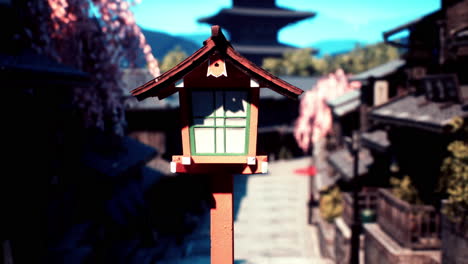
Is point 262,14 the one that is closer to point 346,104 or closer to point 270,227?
point 346,104

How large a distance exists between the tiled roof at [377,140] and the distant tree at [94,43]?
30.7 feet

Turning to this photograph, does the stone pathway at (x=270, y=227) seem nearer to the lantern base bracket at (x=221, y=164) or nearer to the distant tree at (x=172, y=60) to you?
the lantern base bracket at (x=221, y=164)

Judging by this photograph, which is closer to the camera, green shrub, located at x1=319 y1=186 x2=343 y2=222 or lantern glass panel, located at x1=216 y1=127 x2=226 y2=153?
lantern glass panel, located at x1=216 y1=127 x2=226 y2=153

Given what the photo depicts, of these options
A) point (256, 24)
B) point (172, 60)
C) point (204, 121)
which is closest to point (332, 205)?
point (204, 121)

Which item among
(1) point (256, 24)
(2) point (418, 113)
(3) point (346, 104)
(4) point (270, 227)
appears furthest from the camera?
(1) point (256, 24)

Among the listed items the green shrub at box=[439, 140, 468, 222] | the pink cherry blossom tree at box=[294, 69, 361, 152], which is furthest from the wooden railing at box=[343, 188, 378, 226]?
the pink cherry blossom tree at box=[294, 69, 361, 152]

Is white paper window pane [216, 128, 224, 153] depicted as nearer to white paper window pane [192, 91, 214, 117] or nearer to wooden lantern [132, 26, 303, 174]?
wooden lantern [132, 26, 303, 174]

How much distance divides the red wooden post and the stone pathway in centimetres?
737

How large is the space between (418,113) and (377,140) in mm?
4977

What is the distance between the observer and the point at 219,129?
4.27 m

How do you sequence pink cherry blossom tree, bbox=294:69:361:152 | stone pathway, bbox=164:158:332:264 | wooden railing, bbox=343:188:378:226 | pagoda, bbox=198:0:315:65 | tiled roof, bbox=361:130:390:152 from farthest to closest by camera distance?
pagoda, bbox=198:0:315:65
pink cherry blossom tree, bbox=294:69:361:152
stone pathway, bbox=164:158:332:264
wooden railing, bbox=343:188:378:226
tiled roof, bbox=361:130:390:152

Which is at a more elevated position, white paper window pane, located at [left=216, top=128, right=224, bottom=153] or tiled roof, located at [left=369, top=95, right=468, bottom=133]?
tiled roof, located at [left=369, top=95, right=468, bottom=133]

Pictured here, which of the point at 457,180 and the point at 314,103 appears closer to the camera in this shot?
the point at 457,180

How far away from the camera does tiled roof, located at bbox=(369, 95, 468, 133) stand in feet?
27.8
